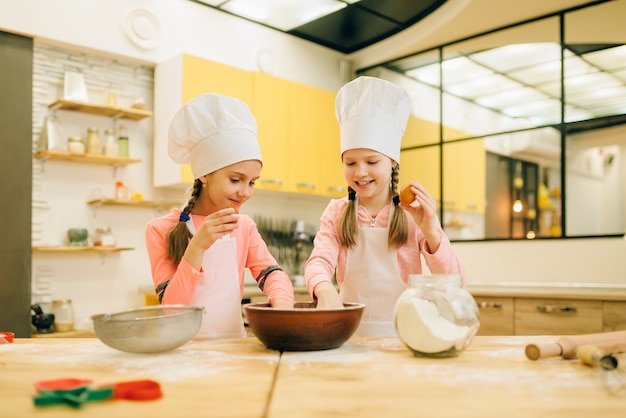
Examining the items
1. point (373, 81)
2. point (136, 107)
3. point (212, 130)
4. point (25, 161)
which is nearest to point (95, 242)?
point (25, 161)

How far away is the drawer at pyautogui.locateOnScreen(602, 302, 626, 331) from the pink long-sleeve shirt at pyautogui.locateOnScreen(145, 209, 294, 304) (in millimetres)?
2032

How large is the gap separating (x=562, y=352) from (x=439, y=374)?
0.30 metres

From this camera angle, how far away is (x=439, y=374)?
3.06ft

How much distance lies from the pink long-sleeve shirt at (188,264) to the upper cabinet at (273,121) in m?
1.85

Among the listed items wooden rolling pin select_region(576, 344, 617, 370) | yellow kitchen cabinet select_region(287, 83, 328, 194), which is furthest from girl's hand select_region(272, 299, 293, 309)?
yellow kitchen cabinet select_region(287, 83, 328, 194)

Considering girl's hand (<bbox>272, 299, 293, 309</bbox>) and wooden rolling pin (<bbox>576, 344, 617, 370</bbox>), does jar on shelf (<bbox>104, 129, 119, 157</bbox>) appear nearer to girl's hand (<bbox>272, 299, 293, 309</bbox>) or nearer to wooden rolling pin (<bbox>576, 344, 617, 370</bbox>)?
girl's hand (<bbox>272, 299, 293, 309</bbox>)

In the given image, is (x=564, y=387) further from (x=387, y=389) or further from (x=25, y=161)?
(x=25, y=161)

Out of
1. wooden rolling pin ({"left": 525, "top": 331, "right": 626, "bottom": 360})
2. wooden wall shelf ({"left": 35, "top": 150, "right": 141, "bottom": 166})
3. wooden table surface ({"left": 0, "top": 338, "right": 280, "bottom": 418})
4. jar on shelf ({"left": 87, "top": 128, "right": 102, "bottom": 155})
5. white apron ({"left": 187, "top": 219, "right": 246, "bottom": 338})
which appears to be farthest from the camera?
jar on shelf ({"left": 87, "top": 128, "right": 102, "bottom": 155})

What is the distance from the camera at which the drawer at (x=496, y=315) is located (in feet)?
10.8

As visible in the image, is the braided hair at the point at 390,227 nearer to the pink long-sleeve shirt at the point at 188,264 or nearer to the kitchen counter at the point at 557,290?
the pink long-sleeve shirt at the point at 188,264

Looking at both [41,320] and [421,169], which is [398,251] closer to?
[41,320]

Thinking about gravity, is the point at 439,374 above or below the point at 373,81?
below

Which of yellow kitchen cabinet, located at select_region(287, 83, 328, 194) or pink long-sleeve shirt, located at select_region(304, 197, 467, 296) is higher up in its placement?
yellow kitchen cabinet, located at select_region(287, 83, 328, 194)

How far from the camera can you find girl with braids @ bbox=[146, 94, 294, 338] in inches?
67.0
